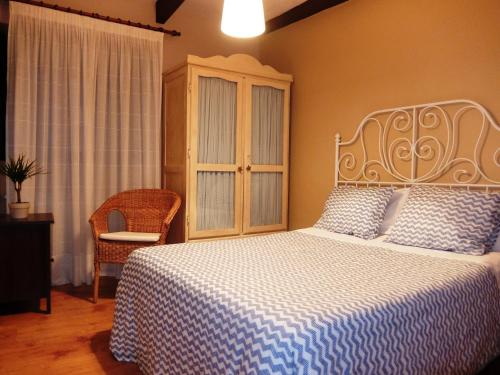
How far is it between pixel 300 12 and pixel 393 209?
2024mm

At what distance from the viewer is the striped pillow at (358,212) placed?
249 centimetres

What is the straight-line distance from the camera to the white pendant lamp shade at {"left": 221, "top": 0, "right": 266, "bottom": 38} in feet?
6.26

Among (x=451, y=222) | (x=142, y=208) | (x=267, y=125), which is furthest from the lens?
(x=267, y=125)

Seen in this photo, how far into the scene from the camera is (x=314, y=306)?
124cm

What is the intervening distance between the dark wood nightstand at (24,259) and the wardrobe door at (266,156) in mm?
1633

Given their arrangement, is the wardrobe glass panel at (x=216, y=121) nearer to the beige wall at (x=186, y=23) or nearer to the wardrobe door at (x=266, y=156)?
the wardrobe door at (x=266, y=156)

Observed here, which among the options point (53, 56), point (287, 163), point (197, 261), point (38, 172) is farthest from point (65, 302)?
point (287, 163)

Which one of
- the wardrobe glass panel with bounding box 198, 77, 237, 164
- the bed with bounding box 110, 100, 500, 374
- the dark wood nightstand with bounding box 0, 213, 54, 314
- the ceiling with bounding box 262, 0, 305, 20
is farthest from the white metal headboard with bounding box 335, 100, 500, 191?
the dark wood nightstand with bounding box 0, 213, 54, 314

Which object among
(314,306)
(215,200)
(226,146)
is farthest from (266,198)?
(314,306)

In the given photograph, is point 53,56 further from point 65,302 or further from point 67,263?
point 65,302

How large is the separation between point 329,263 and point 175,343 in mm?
783

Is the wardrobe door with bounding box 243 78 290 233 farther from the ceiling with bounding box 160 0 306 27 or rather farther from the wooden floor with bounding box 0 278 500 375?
the wooden floor with bounding box 0 278 500 375

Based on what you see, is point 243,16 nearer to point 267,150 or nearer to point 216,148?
point 216,148

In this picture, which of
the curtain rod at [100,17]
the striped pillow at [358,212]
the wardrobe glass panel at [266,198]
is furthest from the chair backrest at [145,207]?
the curtain rod at [100,17]
